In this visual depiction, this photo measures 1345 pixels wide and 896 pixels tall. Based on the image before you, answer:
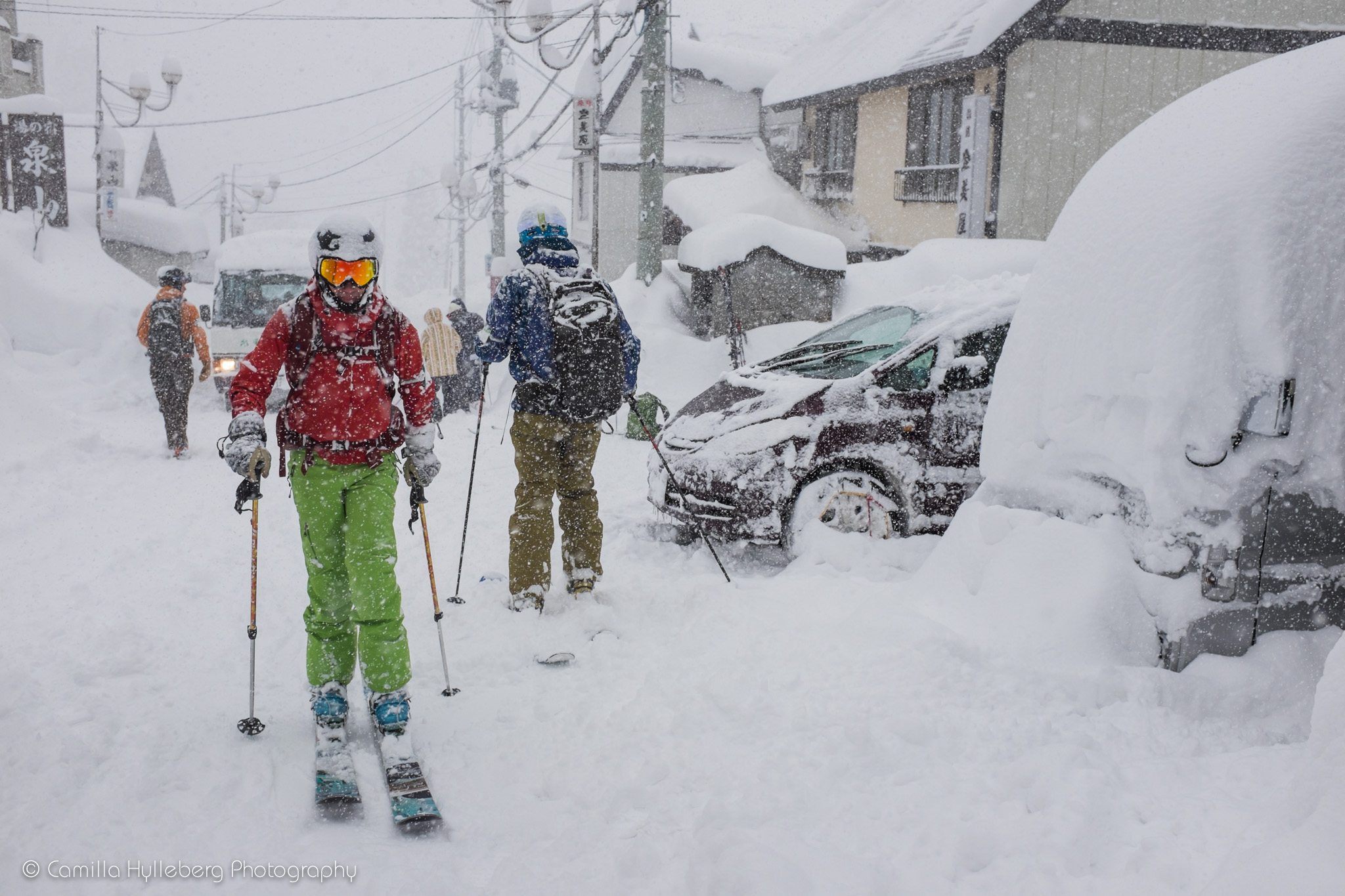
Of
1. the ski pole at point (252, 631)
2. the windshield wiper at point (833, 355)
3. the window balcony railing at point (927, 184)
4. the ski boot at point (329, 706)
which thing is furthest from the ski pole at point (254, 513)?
the window balcony railing at point (927, 184)

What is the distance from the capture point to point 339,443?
12.3 ft

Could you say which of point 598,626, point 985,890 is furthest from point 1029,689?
point 598,626

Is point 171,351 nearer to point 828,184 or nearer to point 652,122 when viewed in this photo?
point 652,122

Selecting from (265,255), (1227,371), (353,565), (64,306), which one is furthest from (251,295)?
(1227,371)

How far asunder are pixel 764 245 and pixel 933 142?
595cm

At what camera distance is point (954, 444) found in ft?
20.8

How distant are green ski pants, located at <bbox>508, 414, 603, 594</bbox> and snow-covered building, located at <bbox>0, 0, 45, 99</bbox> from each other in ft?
112

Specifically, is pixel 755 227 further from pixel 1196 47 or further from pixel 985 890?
pixel 985 890

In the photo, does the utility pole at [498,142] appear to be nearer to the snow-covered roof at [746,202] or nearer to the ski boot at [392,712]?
the snow-covered roof at [746,202]

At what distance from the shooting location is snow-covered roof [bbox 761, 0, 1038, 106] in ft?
51.0

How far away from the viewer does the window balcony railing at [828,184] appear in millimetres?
21812

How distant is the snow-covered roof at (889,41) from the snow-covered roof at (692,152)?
1.47 m

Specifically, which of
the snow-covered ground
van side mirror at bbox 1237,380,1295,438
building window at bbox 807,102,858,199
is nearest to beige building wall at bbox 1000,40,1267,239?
building window at bbox 807,102,858,199

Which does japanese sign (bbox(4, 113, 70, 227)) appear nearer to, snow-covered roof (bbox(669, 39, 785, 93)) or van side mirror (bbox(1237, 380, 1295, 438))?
snow-covered roof (bbox(669, 39, 785, 93))
